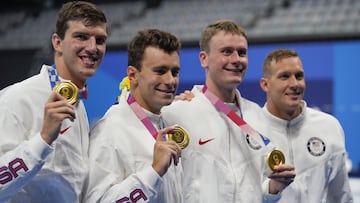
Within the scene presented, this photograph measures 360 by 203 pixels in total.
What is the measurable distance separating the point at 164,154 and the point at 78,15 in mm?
779

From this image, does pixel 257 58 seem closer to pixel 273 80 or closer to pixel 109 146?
pixel 273 80

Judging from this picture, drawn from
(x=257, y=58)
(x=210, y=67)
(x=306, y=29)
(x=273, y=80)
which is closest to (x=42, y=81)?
(x=210, y=67)

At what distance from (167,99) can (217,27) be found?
0.75 meters

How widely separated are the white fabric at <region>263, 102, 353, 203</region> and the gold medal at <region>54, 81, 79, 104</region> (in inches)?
67.3

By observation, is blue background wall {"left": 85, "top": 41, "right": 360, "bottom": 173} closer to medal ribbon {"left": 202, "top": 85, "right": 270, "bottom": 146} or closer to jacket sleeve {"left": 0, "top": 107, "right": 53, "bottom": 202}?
medal ribbon {"left": 202, "top": 85, "right": 270, "bottom": 146}

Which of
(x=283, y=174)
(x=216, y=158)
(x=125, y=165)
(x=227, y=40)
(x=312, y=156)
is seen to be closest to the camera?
(x=125, y=165)

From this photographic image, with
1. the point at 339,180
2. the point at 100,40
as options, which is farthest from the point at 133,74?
the point at 339,180

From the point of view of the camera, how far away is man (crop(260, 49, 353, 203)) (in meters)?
3.78

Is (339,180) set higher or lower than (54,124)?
lower

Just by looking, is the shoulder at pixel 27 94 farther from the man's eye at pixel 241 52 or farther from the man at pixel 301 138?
the man at pixel 301 138

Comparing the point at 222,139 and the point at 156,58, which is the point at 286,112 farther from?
the point at 156,58

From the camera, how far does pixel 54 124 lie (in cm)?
234

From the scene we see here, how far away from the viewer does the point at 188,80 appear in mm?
8984

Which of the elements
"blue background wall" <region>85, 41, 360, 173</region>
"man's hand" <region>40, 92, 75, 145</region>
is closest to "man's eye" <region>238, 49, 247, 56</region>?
"man's hand" <region>40, 92, 75, 145</region>
